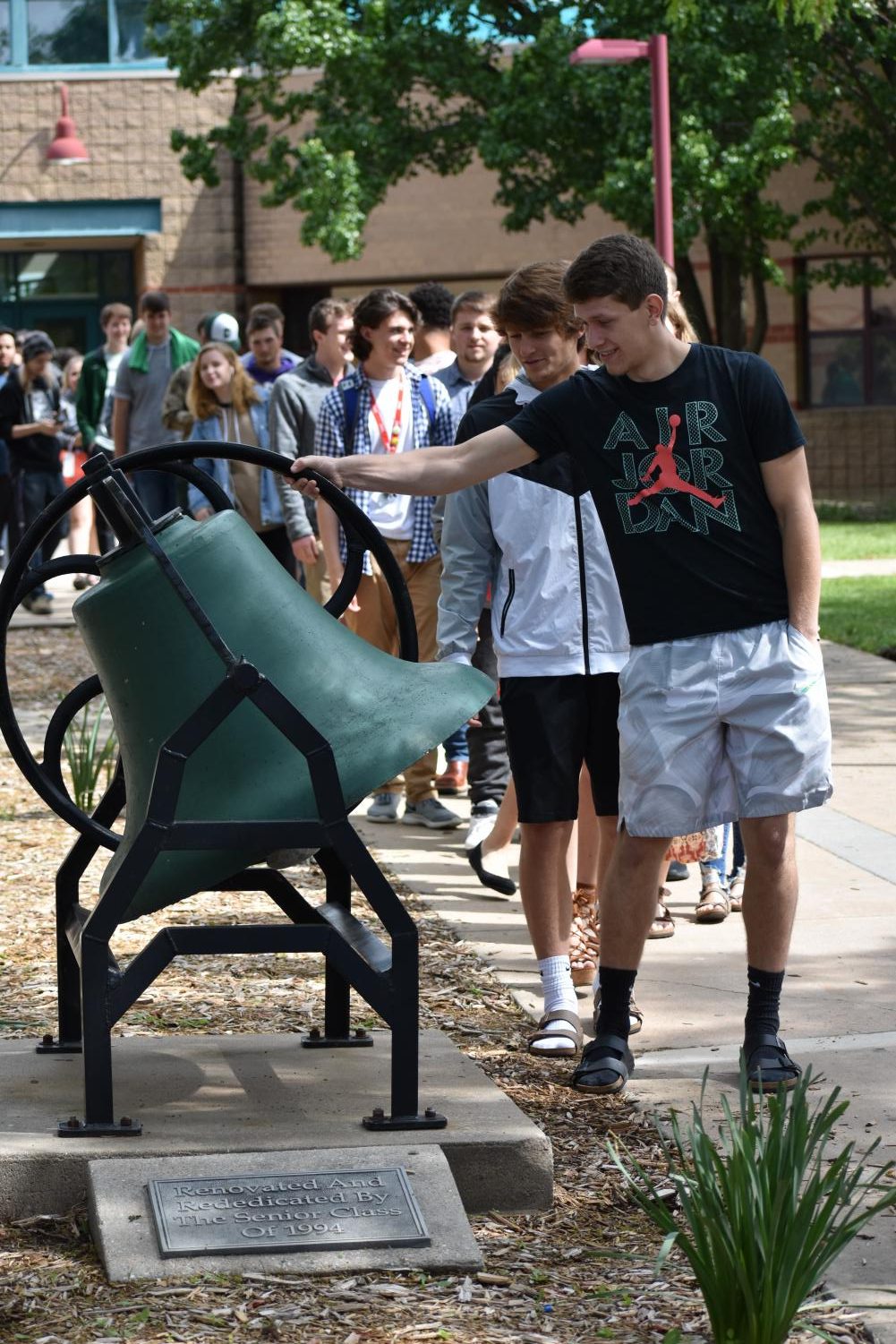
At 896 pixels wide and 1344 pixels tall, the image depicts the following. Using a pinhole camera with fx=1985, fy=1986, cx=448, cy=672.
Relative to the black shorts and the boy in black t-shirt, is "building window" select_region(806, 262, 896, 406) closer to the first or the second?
the black shorts

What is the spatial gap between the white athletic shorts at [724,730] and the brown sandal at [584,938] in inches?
40.3

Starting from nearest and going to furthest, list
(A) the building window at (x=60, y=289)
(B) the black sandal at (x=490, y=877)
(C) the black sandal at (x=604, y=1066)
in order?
(C) the black sandal at (x=604, y=1066) → (B) the black sandal at (x=490, y=877) → (A) the building window at (x=60, y=289)

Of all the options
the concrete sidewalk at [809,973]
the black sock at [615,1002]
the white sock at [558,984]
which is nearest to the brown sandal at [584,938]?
the concrete sidewalk at [809,973]

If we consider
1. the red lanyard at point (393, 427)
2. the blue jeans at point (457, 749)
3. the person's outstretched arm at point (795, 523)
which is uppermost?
the red lanyard at point (393, 427)

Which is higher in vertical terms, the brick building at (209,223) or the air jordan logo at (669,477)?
the brick building at (209,223)

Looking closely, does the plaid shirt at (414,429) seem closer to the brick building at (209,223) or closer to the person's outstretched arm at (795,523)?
the person's outstretched arm at (795,523)

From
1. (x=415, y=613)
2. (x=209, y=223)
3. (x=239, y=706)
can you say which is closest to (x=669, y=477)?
(x=239, y=706)

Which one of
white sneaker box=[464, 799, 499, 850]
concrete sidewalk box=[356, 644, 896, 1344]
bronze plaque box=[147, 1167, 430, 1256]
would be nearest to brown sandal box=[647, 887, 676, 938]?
concrete sidewalk box=[356, 644, 896, 1344]

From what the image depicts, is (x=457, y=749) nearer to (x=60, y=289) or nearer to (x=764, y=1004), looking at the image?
(x=764, y=1004)

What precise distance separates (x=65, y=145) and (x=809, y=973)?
22705 millimetres

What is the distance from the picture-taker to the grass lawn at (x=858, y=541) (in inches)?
731

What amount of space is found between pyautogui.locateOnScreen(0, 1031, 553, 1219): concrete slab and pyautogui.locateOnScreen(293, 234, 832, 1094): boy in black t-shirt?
0.58 m

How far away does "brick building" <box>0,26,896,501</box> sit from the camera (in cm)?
2795

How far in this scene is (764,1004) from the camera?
458cm
